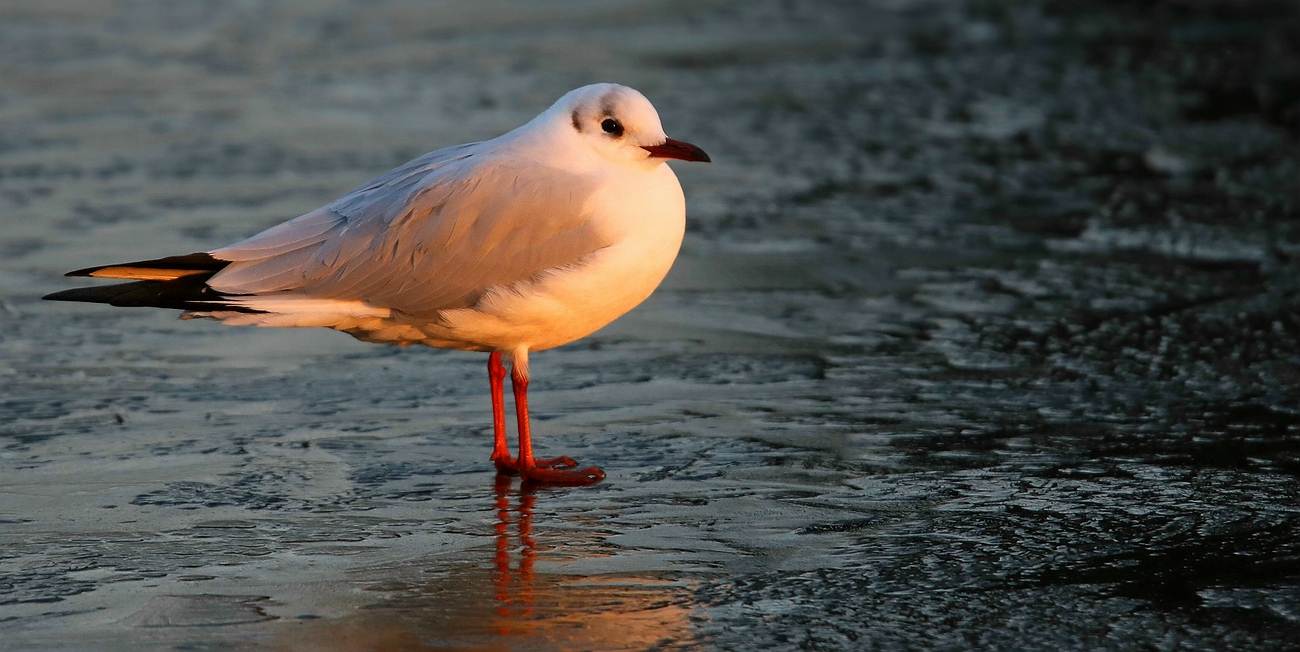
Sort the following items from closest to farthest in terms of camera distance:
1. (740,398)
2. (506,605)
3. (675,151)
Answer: (506,605) < (675,151) < (740,398)

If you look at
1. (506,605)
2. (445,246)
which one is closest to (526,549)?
(506,605)

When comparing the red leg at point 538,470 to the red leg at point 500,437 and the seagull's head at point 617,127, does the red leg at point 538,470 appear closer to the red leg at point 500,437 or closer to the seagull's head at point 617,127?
the red leg at point 500,437

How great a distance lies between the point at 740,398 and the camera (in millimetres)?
5348

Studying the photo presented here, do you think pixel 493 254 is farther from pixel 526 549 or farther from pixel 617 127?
pixel 526 549

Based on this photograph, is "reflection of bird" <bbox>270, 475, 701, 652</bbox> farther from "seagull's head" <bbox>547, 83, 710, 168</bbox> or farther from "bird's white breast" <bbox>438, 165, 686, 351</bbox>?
"seagull's head" <bbox>547, 83, 710, 168</bbox>

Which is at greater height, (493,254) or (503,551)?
(493,254)

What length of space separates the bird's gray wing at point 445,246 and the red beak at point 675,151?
0.25 meters

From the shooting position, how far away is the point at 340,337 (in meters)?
6.23

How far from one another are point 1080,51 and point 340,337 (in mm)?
7869

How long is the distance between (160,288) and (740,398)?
1.91 meters

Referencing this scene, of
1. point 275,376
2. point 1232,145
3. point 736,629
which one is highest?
point 1232,145

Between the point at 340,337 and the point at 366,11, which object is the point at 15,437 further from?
the point at 366,11

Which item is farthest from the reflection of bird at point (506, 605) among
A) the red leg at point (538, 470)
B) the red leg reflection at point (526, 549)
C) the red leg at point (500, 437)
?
the red leg at point (500, 437)

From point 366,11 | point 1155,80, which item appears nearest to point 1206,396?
point 1155,80
